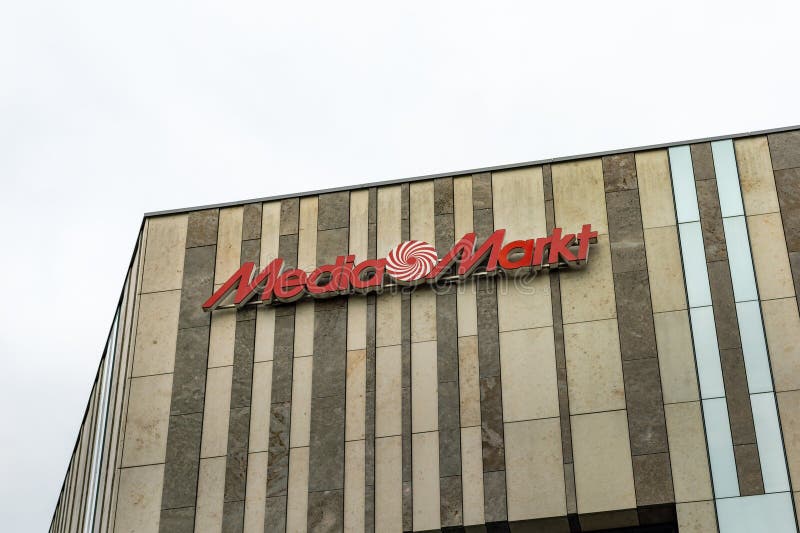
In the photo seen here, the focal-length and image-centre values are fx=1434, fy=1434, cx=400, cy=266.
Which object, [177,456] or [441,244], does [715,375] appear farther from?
[177,456]

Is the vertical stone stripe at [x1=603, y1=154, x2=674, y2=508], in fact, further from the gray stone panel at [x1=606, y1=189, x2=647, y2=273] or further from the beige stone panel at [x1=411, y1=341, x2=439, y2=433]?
the beige stone panel at [x1=411, y1=341, x2=439, y2=433]

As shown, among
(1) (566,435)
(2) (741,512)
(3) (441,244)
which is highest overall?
(3) (441,244)

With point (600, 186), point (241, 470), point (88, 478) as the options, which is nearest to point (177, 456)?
point (241, 470)

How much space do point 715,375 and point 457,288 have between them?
8.07 m

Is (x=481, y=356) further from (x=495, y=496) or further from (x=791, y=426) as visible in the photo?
(x=791, y=426)

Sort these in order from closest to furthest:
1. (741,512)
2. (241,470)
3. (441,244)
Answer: (741,512) → (241,470) → (441,244)

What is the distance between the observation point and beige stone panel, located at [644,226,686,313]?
4134 centimetres

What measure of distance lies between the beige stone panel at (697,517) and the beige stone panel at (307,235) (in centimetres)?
1358

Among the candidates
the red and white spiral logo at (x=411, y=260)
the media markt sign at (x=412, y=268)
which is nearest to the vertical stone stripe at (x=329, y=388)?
the media markt sign at (x=412, y=268)

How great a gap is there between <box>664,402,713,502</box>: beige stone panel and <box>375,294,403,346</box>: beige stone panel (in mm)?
8270

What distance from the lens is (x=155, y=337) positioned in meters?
44.3

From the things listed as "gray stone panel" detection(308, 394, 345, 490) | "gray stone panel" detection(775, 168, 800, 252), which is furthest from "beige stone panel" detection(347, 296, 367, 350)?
"gray stone panel" detection(775, 168, 800, 252)

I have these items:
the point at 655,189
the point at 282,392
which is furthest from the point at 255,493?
the point at 655,189

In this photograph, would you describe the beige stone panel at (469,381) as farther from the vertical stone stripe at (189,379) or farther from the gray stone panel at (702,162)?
the gray stone panel at (702,162)
